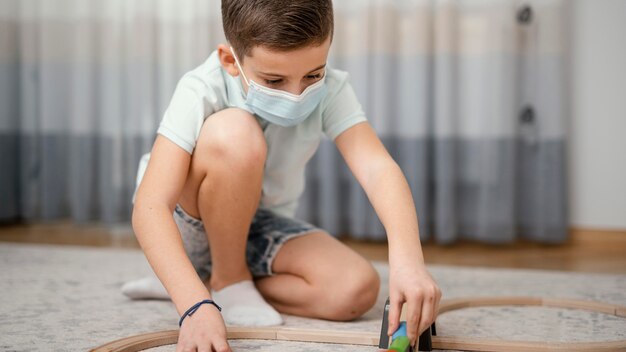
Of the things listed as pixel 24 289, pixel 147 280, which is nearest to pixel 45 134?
pixel 24 289

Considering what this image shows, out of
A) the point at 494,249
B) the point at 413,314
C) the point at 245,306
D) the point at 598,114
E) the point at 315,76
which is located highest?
the point at 315,76

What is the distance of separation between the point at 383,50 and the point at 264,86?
3.33 feet

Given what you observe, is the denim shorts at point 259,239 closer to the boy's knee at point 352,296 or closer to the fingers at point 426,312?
the boy's knee at point 352,296

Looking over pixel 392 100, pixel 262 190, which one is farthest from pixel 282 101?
pixel 392 100

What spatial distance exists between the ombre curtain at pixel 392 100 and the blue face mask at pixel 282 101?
3.15ft

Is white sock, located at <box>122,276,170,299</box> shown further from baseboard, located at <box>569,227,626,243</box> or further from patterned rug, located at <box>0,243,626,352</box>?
baseboard, located at <box>569,227,626,243</box>

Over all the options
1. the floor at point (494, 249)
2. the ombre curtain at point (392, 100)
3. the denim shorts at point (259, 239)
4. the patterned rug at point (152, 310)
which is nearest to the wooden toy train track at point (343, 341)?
the patterned rug at point (152, 310)

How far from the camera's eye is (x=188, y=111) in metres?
1.06

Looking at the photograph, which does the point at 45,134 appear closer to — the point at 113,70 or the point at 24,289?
the point at 113,70

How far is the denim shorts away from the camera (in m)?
1.22

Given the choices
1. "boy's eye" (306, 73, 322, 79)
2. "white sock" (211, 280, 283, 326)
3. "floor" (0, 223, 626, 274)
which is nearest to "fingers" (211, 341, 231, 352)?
"white sock" (211, 280, 283, 326)

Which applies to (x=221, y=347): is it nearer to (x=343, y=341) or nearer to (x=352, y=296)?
(x=343, y=341)

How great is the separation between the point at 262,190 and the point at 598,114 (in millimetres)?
1089

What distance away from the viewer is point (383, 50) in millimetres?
1956
